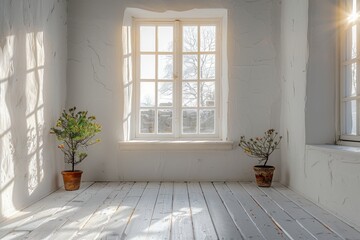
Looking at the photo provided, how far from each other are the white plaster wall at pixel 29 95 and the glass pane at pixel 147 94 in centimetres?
92

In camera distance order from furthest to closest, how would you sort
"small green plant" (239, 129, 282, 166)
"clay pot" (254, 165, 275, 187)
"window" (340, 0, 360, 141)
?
1. "small green plant" (239, 129, 282, 166)
2. "clay pot" (254, 165, 275, 187)
3. "window" (340, 0, 360, 141)

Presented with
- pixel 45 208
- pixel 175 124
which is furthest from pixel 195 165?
pixel 45 208

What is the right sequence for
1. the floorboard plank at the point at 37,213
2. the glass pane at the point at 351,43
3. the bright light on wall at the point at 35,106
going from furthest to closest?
the bright light on wall at the point at 35,106 → the glass pane at the point at 351,43 → the floorboard plank at the point at 37,213

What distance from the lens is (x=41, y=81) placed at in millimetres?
3268

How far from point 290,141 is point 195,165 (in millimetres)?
1083

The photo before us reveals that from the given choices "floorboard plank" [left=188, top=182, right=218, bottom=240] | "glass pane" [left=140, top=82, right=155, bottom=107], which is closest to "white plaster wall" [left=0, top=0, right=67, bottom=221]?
"glass pane" [left=140, top=82, right=155, bottom=107]

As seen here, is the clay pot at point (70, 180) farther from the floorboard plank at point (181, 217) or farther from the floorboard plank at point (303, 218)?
the floorboard plank at point (303, 218)

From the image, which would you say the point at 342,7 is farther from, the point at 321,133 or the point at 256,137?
the point at 256,137

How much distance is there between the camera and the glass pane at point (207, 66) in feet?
13.9

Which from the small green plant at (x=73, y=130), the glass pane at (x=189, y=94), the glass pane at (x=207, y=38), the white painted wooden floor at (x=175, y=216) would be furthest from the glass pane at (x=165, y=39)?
the white painted wooden floor at (x=175, y=216)

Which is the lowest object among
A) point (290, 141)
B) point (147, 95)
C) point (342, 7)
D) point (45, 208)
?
point (45, 208)

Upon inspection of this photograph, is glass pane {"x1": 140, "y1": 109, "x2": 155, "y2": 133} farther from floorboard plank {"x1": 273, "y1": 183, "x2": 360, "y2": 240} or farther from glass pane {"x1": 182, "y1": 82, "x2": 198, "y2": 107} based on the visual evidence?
floorboard plank {"x1": 273, "y1": 183, "x2": 360, "y2": 240}

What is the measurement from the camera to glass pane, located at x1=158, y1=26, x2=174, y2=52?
13.9 ft

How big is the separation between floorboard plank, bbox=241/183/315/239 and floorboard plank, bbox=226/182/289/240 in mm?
41
